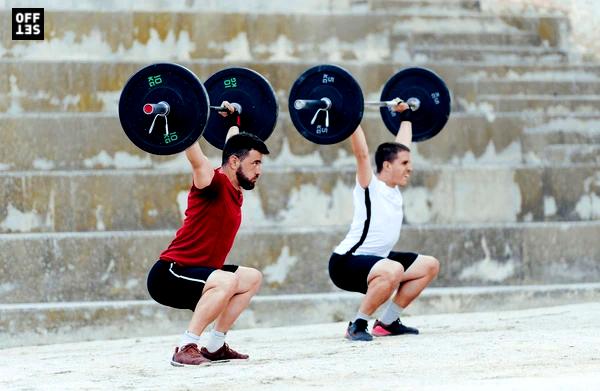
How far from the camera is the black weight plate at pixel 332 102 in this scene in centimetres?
1000

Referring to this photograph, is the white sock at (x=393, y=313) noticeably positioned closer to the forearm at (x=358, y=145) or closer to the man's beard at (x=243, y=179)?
the forearm at (x=358, y=145)

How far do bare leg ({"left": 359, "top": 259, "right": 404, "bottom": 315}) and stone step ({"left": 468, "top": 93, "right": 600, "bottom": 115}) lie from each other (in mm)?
3914

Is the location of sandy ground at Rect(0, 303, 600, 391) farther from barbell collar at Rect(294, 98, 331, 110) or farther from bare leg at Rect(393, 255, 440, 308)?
barbell collar at Rect(294, 98, 331, 110)

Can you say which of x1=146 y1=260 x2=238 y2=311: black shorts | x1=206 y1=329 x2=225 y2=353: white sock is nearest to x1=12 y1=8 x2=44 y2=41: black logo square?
x1=146 y1=260 x2=238 y2=311: black shorts

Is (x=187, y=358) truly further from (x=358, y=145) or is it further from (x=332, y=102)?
(x=332, y=102)

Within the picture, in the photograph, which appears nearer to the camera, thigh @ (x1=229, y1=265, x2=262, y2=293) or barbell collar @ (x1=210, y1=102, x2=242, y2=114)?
thigh @ (x1=229, y1=265, x2=262, y2=293)

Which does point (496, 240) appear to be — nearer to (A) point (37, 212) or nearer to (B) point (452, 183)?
(B) point (452, 183)

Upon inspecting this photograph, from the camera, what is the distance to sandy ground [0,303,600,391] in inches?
292

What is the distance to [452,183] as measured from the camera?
42.0ft

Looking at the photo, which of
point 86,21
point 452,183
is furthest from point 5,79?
point 452,183

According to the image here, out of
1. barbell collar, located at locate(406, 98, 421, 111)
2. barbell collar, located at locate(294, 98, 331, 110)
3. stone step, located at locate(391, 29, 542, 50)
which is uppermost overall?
stone step, located at locate(391, 29, 542, 50)

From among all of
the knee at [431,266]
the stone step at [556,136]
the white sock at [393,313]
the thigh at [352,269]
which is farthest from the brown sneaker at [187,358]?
the stone step at [556,136]

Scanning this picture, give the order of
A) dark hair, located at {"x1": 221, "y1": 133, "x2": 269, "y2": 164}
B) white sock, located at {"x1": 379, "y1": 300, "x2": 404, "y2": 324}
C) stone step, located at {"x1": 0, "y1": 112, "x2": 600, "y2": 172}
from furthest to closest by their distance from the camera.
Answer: stone step, located at {"x1": 0, "y1": 112, "x2": 600, "y2": 172} < white sock, located at {"x1": 379, "y1": 300, "x2": 404, "y2": 324} < dark hair, located at {"x1": 221, "y1": 133, "x2": 269, "y2": 164}

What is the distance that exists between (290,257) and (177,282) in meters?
3.55
